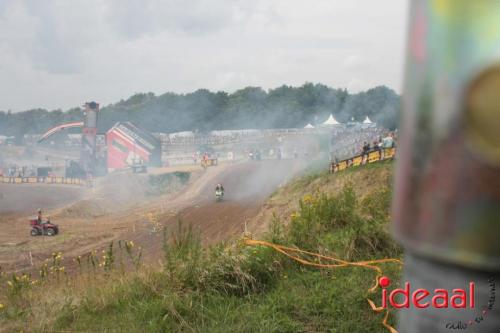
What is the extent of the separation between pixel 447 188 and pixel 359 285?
4.32 m

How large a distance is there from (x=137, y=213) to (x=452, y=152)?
31.2 metres

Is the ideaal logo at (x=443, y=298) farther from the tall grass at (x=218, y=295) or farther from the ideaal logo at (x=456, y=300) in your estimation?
the tall grass at (x=218, y=295)

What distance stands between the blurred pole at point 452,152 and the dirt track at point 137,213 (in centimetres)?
1170

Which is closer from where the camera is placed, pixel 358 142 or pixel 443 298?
pixel 443 298

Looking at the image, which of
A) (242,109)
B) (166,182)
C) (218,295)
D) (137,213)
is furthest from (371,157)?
(242,109)

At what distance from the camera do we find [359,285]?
17.0 ft

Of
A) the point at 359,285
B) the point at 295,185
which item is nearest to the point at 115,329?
the point at 359,285

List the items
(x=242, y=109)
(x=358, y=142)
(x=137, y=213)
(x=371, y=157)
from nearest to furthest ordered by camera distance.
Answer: (x=371, y=157) → (x=358, y=142) → (x=137, y=213) → (x=242, y=109)

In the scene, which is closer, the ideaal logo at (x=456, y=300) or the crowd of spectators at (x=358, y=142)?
the ideaal logo at (x=456, y=300)

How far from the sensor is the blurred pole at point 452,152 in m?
1.04

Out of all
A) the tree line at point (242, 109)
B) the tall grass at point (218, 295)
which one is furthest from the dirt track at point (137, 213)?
the tree line at point (242, 109)

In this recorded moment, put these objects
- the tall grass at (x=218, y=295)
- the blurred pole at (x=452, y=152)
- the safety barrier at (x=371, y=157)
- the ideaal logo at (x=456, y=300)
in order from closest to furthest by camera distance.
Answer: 1. the blurred pole at (x=452, y=152)
2. the ideaal logo at (x=456, y=300)
3. the tall grass at (x=218, y=295)
4. the safety barrier at (x=371, y=157)

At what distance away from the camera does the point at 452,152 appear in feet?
3.58

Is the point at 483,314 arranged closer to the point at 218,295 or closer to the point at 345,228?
the point at 218,295
